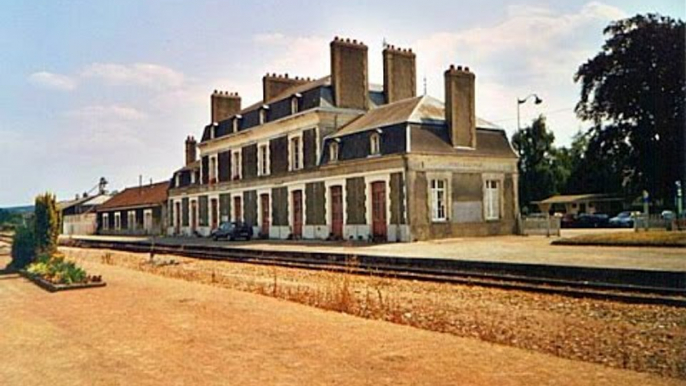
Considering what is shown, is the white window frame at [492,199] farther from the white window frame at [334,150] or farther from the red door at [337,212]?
the white window frame at [334,150]

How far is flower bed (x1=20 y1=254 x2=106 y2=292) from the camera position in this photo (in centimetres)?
1334

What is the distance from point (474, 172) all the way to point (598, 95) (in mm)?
9609

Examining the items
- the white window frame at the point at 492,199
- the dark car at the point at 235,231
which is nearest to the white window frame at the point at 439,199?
the white window frame at the point at 492,199

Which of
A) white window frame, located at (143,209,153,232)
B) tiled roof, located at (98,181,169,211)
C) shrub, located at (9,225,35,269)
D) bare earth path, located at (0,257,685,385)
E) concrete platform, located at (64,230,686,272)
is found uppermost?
tiled roof, located at (98,181,169,211)

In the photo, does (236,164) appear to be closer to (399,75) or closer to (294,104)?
(294,104)

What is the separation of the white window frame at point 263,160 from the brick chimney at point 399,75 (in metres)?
7.67

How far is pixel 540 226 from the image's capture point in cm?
2859

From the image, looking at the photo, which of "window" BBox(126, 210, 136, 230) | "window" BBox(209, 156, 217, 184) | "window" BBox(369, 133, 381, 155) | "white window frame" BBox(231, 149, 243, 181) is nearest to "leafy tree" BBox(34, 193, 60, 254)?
"window" BBox(369, 133, 381, 155)

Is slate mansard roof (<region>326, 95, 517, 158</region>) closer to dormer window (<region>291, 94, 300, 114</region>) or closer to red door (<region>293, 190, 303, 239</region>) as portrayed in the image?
dormer window (<region>291, 94, 300, 114</region>)

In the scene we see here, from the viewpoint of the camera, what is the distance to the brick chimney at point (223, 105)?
153 feet

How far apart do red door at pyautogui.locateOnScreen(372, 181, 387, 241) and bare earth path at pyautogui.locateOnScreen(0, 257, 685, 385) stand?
1659cm

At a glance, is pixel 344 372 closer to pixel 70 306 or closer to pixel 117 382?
pixel 117 382

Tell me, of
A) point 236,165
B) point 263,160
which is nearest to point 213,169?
point 236,165

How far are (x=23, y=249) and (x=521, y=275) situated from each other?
558 inches
